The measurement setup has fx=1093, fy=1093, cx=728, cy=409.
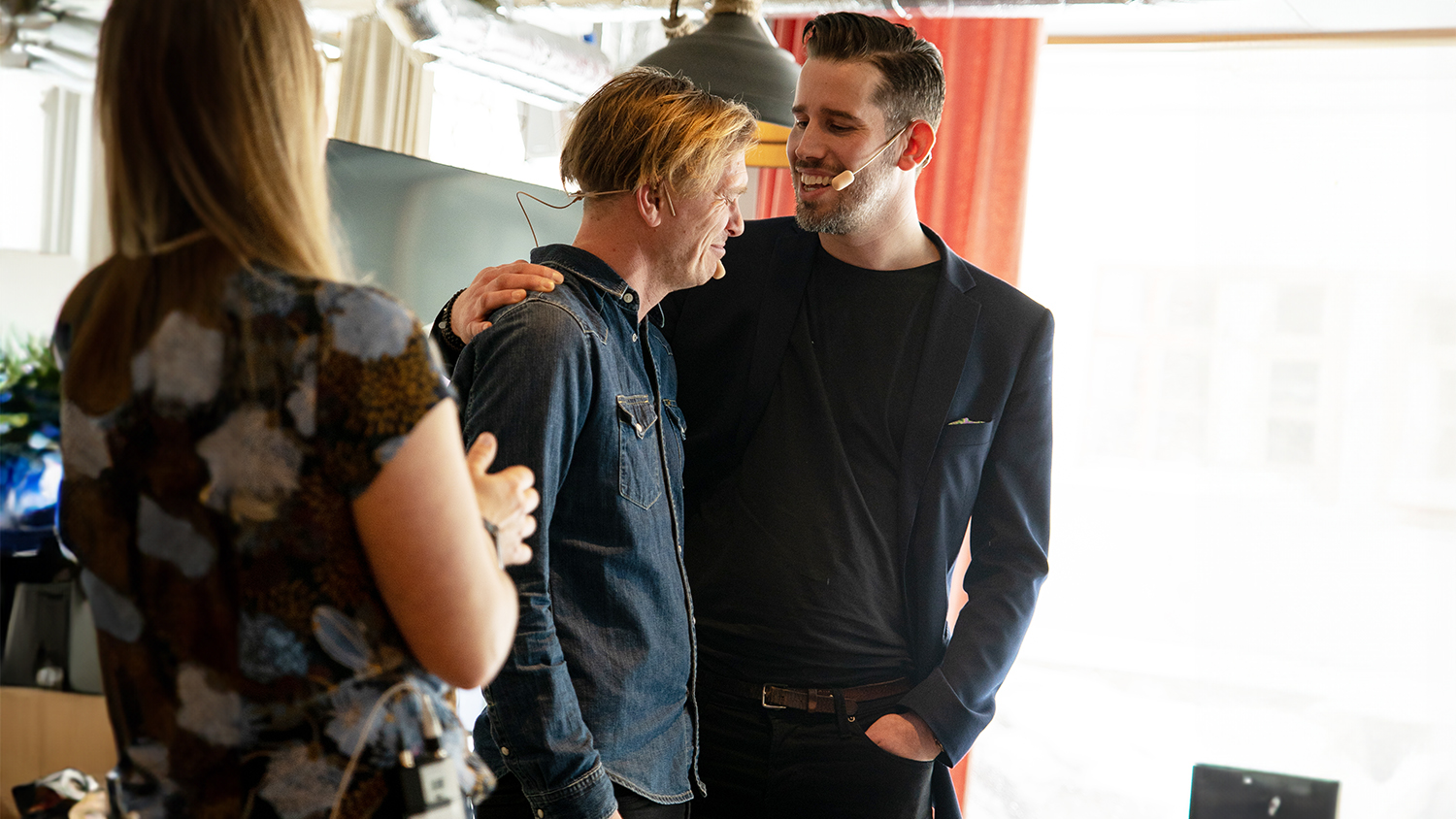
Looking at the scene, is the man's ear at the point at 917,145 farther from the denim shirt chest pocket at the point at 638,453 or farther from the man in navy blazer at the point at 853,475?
the denim shirt chest pocket at the point at 638,453

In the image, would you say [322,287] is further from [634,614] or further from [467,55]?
[467,55]

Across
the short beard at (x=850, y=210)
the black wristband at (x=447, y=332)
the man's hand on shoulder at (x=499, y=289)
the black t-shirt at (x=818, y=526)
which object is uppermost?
the short beard at (x=850, y=210)

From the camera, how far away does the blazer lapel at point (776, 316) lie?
1928 mm

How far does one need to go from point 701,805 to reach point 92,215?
5.33 ft

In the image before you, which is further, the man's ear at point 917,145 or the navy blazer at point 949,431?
the man's ear at point 917,145

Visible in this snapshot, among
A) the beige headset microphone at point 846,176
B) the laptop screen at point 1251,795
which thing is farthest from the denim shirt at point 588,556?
the laptop screen at point 1251,795

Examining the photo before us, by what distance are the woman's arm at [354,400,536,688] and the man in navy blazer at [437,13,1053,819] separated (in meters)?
1.00

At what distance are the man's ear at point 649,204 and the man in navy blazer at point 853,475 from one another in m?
0.47

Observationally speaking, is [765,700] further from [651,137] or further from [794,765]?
[651,137]

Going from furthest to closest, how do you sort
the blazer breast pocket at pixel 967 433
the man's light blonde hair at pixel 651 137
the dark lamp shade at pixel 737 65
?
the dark lamp shade at pixel 737 65, the blazer breast pocket at pixel 967 433, the man's light blonde hair at pixel 651 137

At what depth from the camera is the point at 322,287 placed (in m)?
0.83

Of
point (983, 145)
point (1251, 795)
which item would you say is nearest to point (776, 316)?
point (1251, 795)

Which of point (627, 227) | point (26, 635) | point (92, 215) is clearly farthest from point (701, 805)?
point (92, 215)

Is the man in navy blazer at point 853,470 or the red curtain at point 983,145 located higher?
the red curtain at point 983,145
